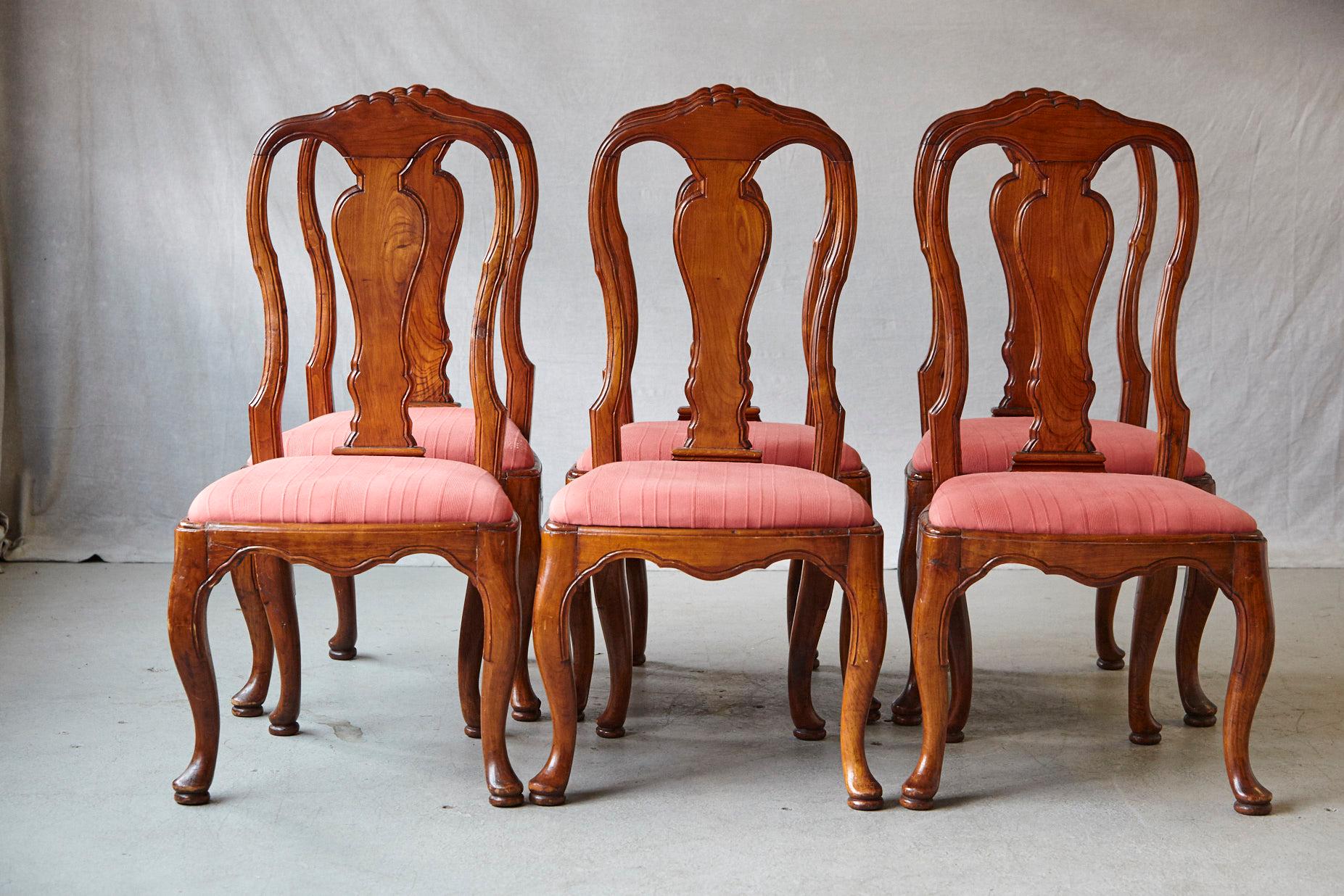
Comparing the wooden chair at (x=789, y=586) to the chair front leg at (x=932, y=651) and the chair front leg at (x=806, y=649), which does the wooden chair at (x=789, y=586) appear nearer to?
the chair front leg at (x=806, y=649)

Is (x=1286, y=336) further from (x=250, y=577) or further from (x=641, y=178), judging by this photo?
(x=250, y=577)

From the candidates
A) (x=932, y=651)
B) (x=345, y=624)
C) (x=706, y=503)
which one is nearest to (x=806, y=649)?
(x=932, y=651)

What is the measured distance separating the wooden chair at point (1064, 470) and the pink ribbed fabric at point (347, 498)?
769 mm

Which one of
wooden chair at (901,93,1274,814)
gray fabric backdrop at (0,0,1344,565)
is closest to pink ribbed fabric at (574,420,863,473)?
wooden chair at (901,93,1274,814)

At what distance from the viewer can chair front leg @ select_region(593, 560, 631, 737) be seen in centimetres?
237

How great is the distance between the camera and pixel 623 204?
4230mm

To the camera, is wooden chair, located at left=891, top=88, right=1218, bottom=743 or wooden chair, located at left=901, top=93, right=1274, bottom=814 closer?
wooden chair, located at left=901, top=93, right=1274, bottom=814

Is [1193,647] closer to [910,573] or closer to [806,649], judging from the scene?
[910,573]

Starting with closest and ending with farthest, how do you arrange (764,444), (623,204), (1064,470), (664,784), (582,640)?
(664,784) < (1064,470) < (582,640) < (764,444) < (623,204)

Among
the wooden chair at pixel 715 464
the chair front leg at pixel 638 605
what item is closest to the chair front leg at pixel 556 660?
the wooden chair at pixel 715 464

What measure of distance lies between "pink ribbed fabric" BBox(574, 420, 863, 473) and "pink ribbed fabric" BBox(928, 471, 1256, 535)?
577 millimetres

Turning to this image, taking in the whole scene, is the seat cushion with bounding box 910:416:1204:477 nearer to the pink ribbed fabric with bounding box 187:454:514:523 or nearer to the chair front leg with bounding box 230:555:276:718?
the pink ribbed fabric with bounding box 187:454:514:523

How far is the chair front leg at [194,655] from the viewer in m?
1.97

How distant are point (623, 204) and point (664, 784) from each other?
2.54 meters
